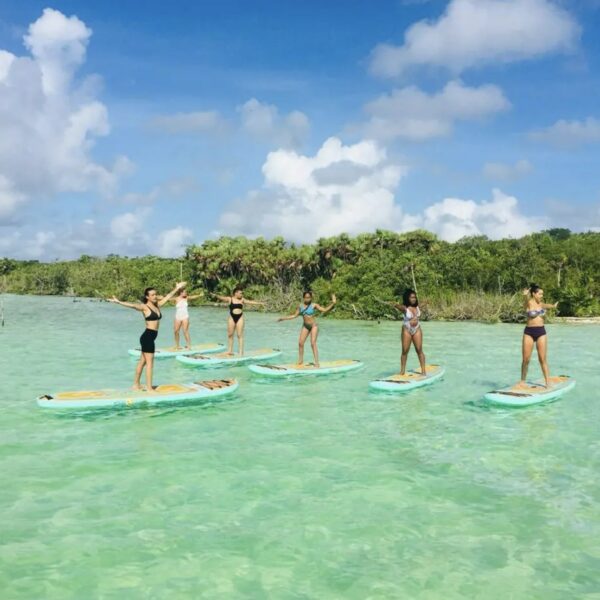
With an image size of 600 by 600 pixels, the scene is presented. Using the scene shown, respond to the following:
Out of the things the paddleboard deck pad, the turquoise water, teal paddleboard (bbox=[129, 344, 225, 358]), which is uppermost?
teal paddleboard (bbox=[129, 344, 225, 358])

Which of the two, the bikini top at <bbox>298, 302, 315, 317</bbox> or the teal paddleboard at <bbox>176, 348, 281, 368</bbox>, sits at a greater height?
the bikini top at <bbox>298, 302, 315, 317</bbox>

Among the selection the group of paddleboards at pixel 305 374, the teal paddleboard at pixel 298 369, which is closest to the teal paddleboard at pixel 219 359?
the teal paddleboard at pixel 298 369

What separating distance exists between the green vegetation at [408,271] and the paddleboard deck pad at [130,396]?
21195 millimetres

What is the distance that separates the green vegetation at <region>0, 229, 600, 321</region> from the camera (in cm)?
3647

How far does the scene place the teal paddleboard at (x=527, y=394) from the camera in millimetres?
11703

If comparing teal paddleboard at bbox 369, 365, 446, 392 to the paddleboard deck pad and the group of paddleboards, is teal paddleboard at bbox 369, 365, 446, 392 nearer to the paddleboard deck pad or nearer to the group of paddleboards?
the group of paddleboards

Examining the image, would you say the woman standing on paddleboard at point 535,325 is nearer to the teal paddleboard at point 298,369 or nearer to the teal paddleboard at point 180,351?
the teal paddleboard at point 298,369

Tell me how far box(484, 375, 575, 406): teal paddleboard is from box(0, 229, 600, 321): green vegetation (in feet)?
65.4

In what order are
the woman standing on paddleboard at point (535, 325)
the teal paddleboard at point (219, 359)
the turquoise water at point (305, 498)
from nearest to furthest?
1. the turquoise water at point (305, 498)
2. the woman standing on paddleboard at point (535, 325)
3. the teal paddleboard at point (219, 359)

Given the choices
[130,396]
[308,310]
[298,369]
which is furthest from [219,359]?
[130,396]

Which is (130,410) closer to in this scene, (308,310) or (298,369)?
(298,369)

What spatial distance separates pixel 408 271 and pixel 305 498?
33.1 m

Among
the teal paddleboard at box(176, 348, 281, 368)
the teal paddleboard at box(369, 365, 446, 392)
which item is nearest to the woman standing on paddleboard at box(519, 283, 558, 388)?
the teal paddleboard at box(369, 365, 446, 392)

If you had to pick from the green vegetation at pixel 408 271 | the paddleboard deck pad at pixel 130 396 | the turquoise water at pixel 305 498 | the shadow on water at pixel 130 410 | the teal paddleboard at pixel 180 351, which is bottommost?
the turquoise water at pixel 305 498
